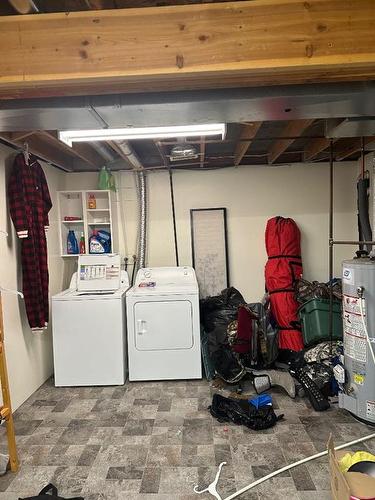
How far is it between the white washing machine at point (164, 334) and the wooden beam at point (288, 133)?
1.63 m

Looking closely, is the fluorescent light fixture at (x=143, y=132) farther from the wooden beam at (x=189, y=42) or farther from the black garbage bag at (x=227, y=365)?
the black garbage bag at (x=227, y=365)

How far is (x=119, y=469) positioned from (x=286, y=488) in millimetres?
1004

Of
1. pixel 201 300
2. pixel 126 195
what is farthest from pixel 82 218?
pixel 201 300

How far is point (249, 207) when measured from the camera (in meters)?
4.20

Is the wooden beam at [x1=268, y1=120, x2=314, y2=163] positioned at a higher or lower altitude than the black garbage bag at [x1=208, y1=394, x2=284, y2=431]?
higher

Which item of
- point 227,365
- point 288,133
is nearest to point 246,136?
point 288,133

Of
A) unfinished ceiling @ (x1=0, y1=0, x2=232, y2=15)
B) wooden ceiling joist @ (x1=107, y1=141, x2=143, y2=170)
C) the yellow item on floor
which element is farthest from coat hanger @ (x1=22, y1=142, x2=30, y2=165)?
Answer: the yellow item on floor

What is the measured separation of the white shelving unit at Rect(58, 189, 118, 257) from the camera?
3967 millimetres

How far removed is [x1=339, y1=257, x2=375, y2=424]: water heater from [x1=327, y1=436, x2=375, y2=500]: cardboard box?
0.96 meters

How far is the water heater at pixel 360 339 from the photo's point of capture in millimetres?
2521

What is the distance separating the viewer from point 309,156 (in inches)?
153

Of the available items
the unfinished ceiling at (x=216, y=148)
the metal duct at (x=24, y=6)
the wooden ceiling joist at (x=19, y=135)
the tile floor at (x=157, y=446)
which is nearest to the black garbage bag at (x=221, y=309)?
the tile floor at (x=157, y=446)

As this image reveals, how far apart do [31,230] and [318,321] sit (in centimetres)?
282

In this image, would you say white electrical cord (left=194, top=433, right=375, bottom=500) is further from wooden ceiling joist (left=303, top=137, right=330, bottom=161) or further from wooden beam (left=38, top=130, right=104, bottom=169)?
wooden beam (left=38, top=130, right=104, bottom=169)
